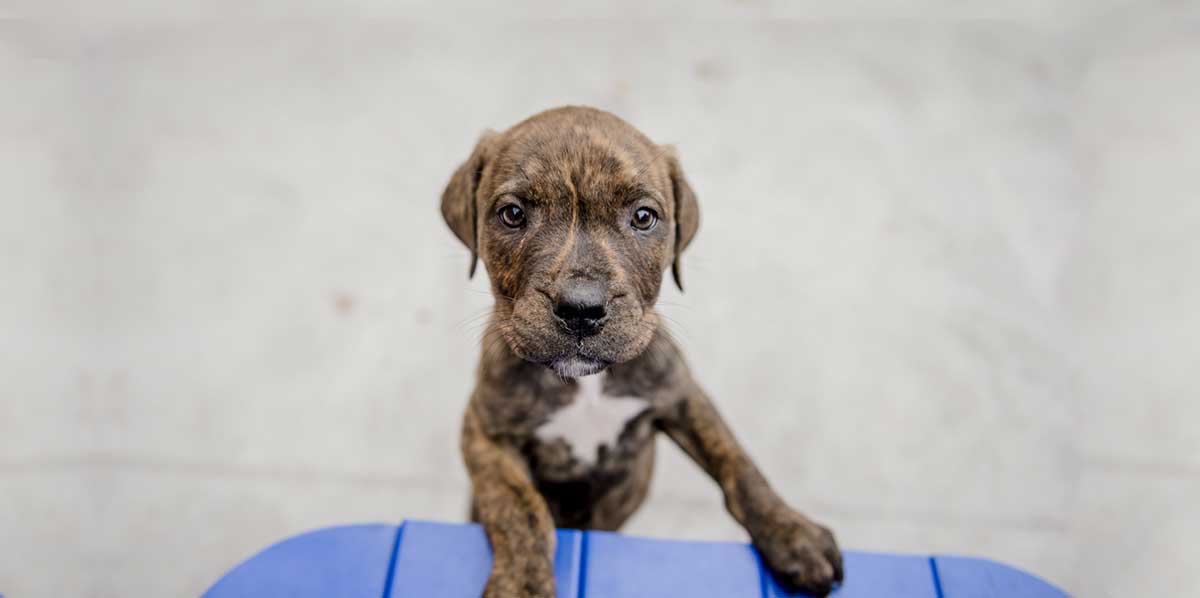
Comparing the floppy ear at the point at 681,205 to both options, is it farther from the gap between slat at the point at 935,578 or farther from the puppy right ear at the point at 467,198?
the gap between slat at the point at 935,578

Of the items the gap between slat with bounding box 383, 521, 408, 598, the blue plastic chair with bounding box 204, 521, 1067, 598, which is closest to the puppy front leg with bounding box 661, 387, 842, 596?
the blue plastic chair with bounding box 204, 521, 1067, 598

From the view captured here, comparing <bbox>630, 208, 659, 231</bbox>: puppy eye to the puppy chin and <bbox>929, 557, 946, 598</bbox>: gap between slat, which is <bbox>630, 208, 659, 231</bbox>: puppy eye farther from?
<bbox>929, 557, 946, 598</bbox>: gap between slat

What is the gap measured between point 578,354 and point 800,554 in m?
1.34

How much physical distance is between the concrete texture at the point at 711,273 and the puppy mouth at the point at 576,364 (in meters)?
2.06

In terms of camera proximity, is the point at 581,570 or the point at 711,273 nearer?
the point at 581,570

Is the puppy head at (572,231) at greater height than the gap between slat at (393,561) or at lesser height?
greater

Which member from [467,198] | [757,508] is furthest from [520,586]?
[467,198]

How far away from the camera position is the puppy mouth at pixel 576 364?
3.66 meters

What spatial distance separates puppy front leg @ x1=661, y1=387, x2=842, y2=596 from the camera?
4.01 meters

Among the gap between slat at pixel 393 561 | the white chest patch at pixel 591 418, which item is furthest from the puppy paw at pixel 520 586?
the white chest patch at pixel 591 418

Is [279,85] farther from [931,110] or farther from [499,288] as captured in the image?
[931,110]

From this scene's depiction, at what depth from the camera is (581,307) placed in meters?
3.54

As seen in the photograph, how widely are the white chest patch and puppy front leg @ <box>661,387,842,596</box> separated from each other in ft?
0.77

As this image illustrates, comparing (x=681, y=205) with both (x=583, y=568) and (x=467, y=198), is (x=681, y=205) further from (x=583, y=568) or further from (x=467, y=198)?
(x=583, y=568)
